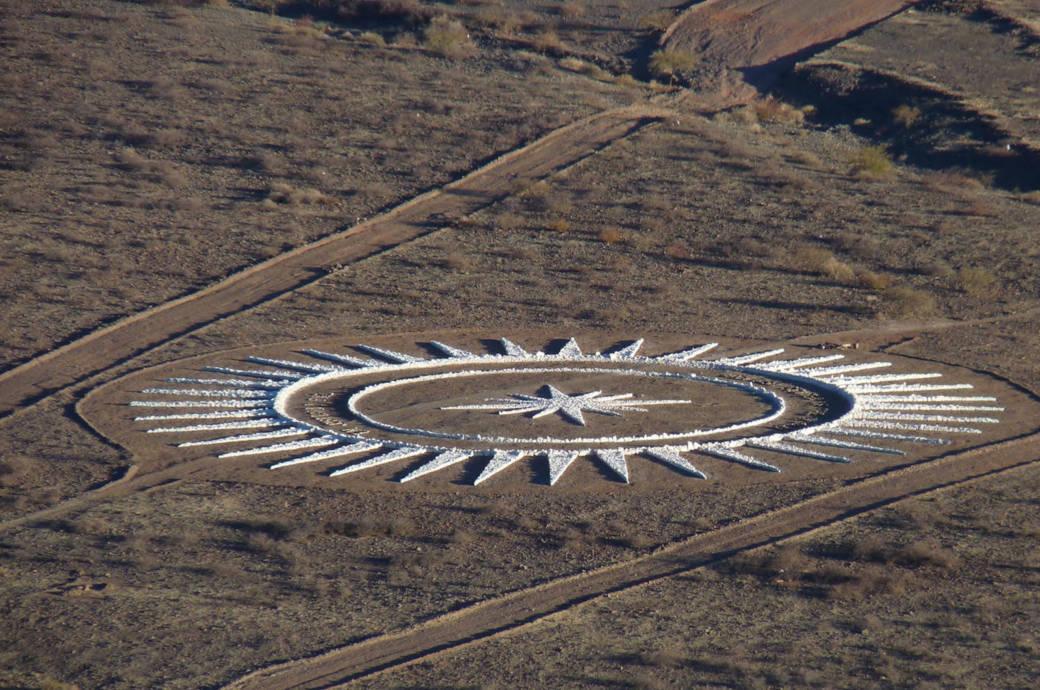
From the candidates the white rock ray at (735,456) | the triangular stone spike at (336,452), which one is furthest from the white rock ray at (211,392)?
the white rock ray at (735,456)

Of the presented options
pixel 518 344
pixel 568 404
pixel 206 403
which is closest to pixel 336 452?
pixel 206 403

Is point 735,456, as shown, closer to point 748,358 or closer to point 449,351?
point 748,358

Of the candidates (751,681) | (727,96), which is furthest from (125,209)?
(751,681)

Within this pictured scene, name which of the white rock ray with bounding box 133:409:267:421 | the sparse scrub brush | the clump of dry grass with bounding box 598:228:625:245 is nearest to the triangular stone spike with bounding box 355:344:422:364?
the white rock ray with bounding box 133:409:267:421

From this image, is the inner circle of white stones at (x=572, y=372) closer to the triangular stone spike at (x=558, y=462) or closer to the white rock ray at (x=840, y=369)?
the triangular stone spike at (x=558, y=462)

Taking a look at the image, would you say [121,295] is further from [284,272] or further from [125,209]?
[125,209]
